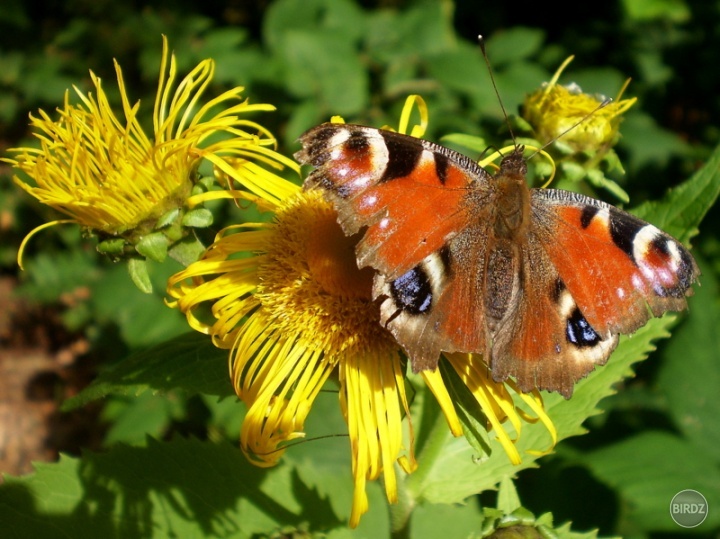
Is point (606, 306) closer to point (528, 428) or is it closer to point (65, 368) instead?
point (528, 428)

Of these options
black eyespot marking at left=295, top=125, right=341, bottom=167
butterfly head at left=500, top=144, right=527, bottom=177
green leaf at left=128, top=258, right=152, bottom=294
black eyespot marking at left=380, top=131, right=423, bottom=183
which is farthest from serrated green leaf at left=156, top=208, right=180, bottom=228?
butterfly head at left=500, top=144, right=527, bottom=177

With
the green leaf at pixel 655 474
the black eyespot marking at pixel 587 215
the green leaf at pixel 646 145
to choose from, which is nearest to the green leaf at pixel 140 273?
the black eyespot marking at pixel 587 215

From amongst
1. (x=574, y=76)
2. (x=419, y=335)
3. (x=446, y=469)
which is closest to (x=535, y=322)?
(x=419, y=335)

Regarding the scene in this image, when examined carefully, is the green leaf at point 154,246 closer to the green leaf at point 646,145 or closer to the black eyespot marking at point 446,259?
the black eyespot marking at point 446,259

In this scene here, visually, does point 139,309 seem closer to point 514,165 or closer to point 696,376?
point 514,165

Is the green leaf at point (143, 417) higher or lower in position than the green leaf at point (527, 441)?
lower

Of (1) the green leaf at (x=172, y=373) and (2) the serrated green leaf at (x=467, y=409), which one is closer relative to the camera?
(2) the serrated green leaf at (x=467, y=409)

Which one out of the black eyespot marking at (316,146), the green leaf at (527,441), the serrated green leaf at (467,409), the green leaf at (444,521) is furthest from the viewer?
the green leaf at (444,521)

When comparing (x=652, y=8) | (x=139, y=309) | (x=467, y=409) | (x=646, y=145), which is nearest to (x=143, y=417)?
(x=139, y=309)
